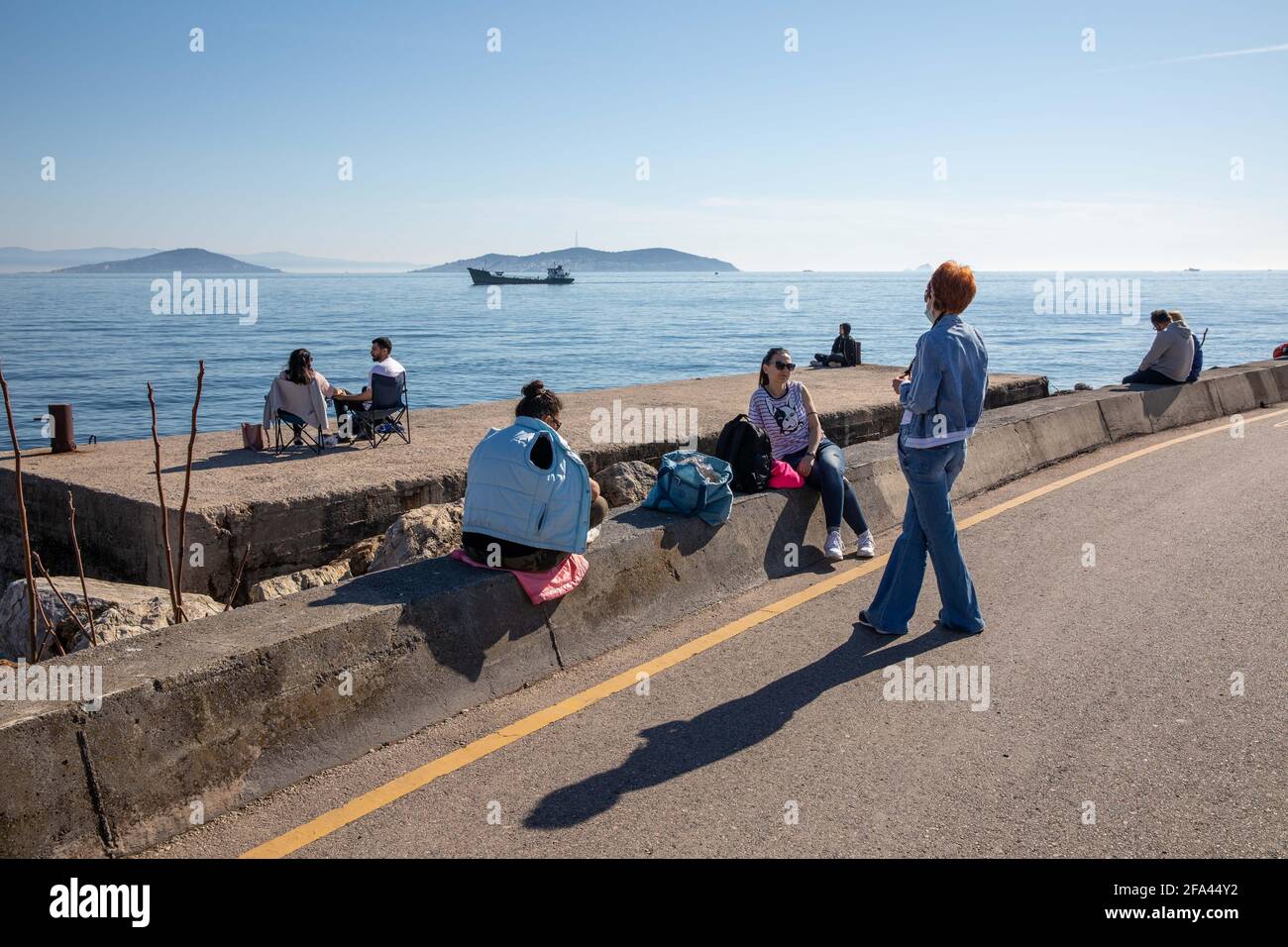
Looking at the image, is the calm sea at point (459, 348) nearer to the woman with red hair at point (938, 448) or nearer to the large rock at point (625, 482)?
the large rock at point (625, 482)

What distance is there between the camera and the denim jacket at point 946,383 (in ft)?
19.3

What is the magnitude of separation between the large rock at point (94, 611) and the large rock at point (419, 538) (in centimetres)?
137

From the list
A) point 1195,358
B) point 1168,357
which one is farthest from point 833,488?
point 1195,358

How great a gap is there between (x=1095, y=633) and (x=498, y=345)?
6473 centimetres

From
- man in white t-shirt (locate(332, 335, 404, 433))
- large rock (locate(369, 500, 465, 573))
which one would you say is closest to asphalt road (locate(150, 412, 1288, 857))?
large rock (locate(369, 500, 465, 573))

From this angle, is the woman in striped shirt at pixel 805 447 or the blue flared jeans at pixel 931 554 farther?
the woman in striped shirt at pixel 805 447

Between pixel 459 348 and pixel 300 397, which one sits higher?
pixel 459 348

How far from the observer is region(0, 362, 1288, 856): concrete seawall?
3613mm

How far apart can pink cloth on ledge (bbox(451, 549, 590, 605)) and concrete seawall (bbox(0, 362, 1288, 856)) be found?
61 mm

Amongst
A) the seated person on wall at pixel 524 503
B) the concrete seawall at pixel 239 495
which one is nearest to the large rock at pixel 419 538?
the concrete seawall at pixel 239 495

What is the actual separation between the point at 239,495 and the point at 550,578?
5138 millimetres

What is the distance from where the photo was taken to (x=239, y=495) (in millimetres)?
9656
